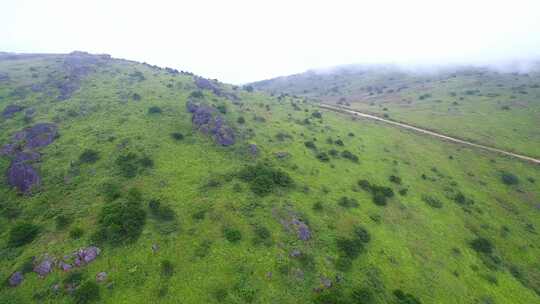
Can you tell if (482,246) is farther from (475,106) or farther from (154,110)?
(475,106)

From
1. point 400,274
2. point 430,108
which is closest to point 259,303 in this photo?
point 400,274

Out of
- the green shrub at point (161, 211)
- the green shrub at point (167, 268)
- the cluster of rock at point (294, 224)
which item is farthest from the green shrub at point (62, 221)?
the cluster of rock at point (294, 224)

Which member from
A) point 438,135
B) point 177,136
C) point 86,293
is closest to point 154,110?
point 177,136

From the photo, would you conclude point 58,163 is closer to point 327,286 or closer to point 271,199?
point 271,199

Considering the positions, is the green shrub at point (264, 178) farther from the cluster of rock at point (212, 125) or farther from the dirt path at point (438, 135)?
the dirt path at point (438, 135)

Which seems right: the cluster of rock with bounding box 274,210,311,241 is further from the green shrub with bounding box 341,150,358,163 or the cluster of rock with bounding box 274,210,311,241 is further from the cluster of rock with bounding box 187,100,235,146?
the green shrub with bounding box 341,150,358,163

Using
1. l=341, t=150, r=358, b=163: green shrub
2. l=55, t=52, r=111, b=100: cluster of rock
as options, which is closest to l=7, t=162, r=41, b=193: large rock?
l=55, t=52, r=111, b=100: cluster of rock
